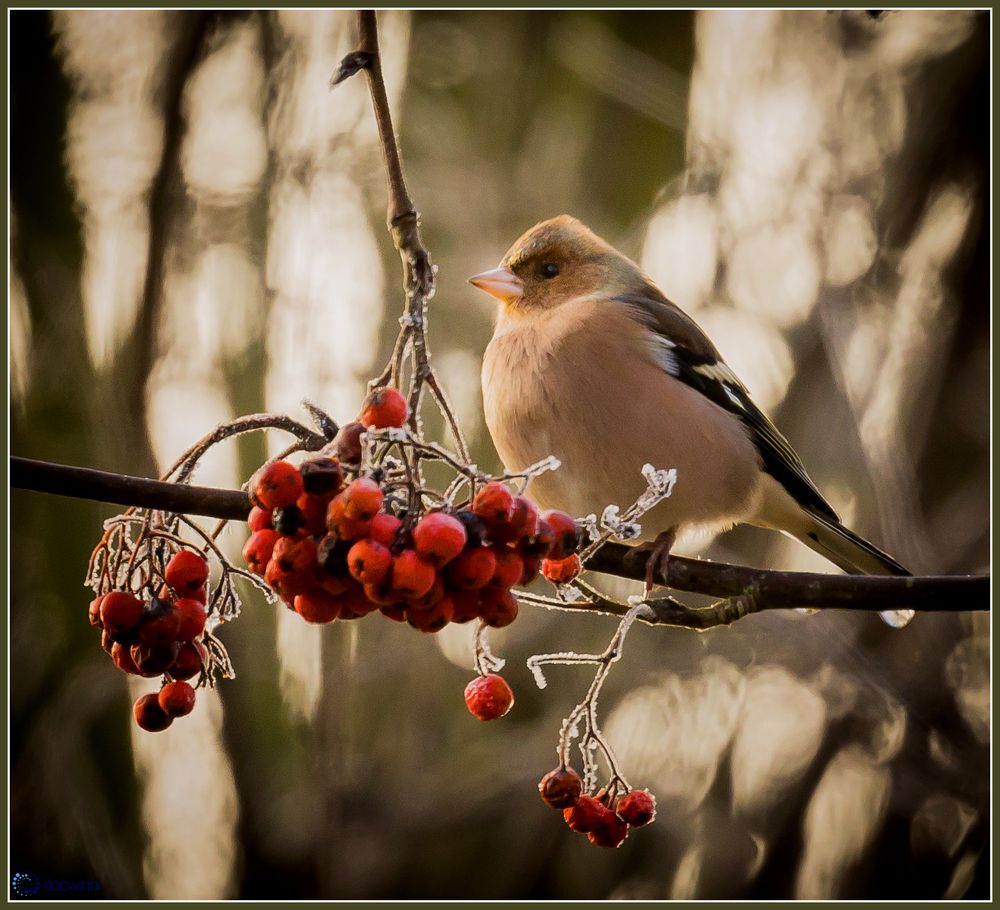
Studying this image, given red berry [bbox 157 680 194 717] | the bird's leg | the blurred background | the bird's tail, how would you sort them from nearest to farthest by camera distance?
red berry [bbox 157 680 194 717] → the bird's leg → the bird's tail → the blurred background

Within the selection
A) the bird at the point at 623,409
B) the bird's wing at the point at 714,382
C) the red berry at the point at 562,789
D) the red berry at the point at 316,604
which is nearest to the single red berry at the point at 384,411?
the red berry at the point at 316,604

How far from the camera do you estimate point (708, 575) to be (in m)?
1.83

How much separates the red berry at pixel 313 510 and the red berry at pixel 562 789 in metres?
0.57

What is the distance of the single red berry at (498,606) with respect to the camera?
1.19 meters

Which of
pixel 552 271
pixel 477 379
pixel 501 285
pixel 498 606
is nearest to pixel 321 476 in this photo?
pixel 498 606

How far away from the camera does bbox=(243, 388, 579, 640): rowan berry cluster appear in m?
1.10

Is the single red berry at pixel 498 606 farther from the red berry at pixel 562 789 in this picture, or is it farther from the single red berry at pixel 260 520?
the red berry at pixel 562 789

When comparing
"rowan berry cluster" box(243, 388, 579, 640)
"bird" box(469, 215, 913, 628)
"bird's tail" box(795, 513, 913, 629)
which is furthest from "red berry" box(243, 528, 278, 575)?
"bird's tail" box(795, 513, 913, 629)

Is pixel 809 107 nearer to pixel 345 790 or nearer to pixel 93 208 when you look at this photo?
pixel 93 208

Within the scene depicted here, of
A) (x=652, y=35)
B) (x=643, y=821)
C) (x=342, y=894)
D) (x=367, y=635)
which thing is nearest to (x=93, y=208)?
(x=367, y=635)

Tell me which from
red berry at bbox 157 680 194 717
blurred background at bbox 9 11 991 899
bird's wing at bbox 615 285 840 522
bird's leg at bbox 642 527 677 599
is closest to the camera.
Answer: red berry at bbox 157 680 194 717

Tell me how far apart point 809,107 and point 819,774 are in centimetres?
217

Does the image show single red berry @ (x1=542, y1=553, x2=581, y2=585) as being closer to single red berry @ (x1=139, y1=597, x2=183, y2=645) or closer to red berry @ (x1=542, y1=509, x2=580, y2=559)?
→ red berry @ (x1=542, y1=509, x2=580, y2=559)

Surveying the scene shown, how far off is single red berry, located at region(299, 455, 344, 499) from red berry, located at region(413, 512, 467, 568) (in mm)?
110
